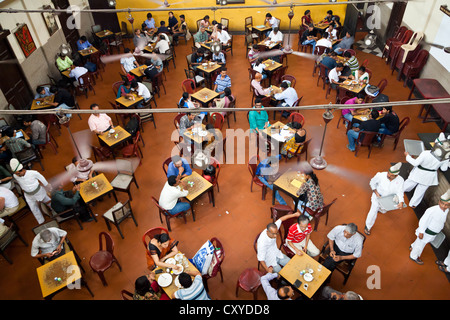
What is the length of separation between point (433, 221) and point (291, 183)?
2.45 metres

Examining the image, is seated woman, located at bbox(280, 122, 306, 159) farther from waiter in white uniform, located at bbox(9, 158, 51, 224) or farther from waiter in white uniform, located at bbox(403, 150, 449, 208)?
waiter in white uniform, located at bbox(9, 158, 51, 224)

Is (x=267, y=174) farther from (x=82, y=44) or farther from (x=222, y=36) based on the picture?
(x=82, y=44)

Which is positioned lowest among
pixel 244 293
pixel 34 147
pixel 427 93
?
pixel 244 293

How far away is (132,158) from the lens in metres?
8.41

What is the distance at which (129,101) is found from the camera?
8984mm

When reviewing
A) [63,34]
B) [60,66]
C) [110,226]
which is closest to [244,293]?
[110,226]

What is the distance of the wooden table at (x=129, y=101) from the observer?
8.84m

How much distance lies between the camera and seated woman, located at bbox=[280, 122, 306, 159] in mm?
7355

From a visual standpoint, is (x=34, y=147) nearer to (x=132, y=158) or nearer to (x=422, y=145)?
(x=132, y=158)

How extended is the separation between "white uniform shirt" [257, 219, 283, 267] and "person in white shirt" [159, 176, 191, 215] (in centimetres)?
181

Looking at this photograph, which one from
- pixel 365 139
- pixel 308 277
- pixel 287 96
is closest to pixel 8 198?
pixel 308 277

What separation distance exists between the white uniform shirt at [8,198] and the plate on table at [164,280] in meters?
3.70

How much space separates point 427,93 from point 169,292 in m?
8.22

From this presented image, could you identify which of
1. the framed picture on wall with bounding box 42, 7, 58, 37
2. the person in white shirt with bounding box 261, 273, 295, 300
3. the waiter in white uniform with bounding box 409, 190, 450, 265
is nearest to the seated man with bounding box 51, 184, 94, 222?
the person in white shirt with bounding box 261, 273, 295, 300
